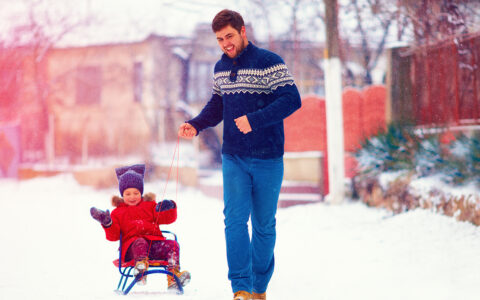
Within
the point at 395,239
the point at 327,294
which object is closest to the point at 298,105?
the point at 327,294

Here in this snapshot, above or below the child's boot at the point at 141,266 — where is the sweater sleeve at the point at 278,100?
above

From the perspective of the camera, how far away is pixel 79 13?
19188 mm

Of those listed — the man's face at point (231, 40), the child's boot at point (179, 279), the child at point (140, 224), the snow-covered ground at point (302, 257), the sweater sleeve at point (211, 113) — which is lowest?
the snow-covered ground at point (302, 257)

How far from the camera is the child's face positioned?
423cm

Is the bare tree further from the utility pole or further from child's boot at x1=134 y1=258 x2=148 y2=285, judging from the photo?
child's boot at x1=134 y1=258 x2=148 y2=285

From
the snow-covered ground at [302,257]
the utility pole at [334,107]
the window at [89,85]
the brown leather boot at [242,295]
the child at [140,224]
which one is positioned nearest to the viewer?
the brown leather boot at [242,295]

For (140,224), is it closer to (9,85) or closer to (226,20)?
(226,20)

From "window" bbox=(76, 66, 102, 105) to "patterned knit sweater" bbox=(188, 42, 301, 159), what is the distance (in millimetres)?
20415

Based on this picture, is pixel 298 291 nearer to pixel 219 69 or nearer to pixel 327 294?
pixel 327 294

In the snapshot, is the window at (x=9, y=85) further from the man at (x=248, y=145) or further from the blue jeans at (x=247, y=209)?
the blue jeans at (x=247, y=209)

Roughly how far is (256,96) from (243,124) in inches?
12.6

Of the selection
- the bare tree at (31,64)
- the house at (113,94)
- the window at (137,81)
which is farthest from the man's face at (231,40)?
the window at (137,81)

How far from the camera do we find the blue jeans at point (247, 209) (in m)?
3.56

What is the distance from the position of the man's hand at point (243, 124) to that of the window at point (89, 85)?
20.7 m
